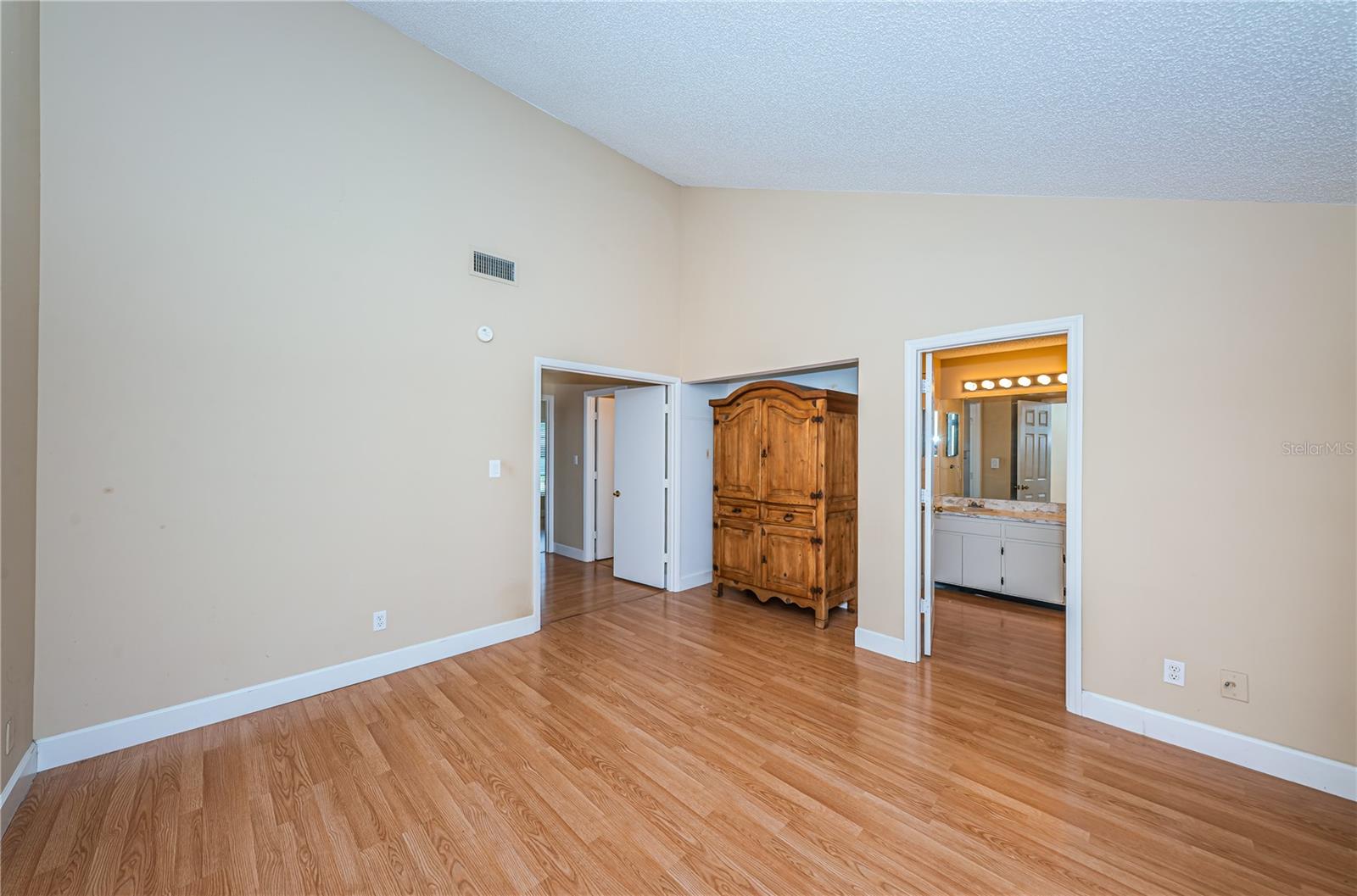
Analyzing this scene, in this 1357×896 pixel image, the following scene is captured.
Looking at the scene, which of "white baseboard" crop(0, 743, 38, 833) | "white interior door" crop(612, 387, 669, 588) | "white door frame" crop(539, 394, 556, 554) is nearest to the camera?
"white baseboard" crop(0, 743, 38, 833)

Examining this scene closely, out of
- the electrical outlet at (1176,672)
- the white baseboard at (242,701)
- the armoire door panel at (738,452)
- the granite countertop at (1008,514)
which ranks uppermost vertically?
the armoire door panel at (738,452)

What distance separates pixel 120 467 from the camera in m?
2.35

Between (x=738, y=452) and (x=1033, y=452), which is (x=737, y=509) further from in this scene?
(x=1033, y=452)

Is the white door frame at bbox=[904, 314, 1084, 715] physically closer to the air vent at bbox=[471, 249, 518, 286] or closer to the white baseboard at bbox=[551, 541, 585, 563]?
the air vent at bbox=[471, 249, 518, 286]

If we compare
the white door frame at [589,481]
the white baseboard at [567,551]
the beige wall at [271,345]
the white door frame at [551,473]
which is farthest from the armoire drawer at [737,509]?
the white door frame at [551,473]

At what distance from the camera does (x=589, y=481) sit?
6.21 meters

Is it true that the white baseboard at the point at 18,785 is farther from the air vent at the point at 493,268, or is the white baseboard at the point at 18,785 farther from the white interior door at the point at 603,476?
the white interior door at the point at 603,476

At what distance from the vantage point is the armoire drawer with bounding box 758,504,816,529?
408 cm

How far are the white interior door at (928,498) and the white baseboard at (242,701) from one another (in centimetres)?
289

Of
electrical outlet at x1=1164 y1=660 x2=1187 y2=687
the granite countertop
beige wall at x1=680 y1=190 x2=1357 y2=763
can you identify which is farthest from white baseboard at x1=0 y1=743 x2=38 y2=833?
the granite countertop

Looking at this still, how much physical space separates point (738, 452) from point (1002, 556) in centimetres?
250

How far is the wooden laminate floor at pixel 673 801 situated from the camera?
167 cm

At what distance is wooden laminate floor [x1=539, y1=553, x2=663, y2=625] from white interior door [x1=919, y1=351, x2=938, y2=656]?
2.36m

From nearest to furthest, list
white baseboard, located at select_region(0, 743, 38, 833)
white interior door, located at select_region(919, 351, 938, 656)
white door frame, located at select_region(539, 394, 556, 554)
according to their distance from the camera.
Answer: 1. white baseboard, located at select_region(0, 743, 38, 833)
2. white interior door, located at select_region(919, 351, 938, 656)
3. white door frame, located at select_region(539, 394, 556, 554)
